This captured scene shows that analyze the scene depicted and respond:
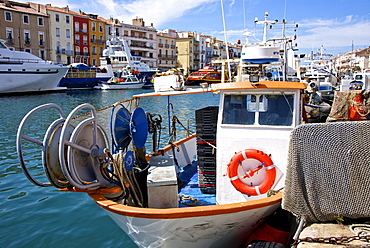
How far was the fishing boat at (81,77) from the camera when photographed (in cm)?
4638

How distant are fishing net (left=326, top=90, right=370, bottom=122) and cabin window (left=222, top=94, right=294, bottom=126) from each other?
12.9 ft

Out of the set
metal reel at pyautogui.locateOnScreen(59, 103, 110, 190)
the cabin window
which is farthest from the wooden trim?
the cabin window

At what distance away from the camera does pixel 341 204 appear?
12.2ft

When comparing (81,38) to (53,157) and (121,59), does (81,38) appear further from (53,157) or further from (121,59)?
(53,157)

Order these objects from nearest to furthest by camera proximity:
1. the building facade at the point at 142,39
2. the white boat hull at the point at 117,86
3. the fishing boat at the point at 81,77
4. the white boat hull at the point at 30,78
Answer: the white boat hull at the point at 30,78, the fishing boat at the point at 81,77, the white boat hull at the point at 117,86, the building facade at the point at 142,39

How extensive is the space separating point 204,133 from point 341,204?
2.88m

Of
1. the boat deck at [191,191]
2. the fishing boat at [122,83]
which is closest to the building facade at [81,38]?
the fishing boat at [122,83]

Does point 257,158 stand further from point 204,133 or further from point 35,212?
point 35,212

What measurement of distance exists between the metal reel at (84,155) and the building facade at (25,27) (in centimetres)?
5002

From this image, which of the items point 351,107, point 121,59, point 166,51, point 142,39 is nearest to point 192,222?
point 351,107

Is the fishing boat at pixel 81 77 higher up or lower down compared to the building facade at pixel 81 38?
lower down

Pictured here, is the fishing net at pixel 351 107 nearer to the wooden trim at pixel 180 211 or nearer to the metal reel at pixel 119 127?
the wooden trim at pixel 180 211

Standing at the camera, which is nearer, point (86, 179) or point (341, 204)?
point (341, 204)

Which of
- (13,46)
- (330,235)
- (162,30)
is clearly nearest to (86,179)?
(330,235)
